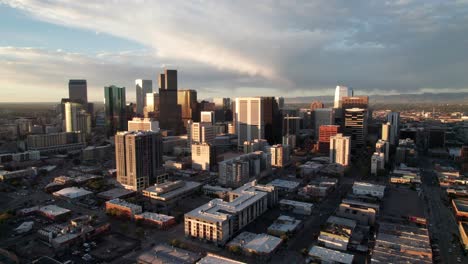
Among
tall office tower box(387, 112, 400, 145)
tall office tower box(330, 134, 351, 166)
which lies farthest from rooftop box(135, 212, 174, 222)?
tall office tower box(387, 112, 400, 145)

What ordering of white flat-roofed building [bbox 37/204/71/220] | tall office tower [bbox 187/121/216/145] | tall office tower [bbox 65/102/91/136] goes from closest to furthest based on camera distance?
1. white flat-roofed building [bbox 37/204/71/220]
2. tall office tower [bbox 187/121/216/145]
3. tall office tower [bbox 65/102/91/136]

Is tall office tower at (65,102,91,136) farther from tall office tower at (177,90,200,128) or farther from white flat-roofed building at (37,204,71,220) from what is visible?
white flat-roofed building at (37,204,71,220)

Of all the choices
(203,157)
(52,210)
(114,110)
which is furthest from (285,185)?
(114,110)

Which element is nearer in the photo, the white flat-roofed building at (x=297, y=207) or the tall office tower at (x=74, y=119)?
the white flat-roofed building at (x=297, y=207)

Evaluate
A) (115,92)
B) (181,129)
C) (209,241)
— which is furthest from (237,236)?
(115,92)

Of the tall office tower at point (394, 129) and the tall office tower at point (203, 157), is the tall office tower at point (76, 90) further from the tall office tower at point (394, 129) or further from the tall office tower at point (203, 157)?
the tall office tower at point (394, 129)

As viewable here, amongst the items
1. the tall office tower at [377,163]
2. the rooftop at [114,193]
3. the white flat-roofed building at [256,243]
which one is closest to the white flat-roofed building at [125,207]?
the rooftop at [114,193]
